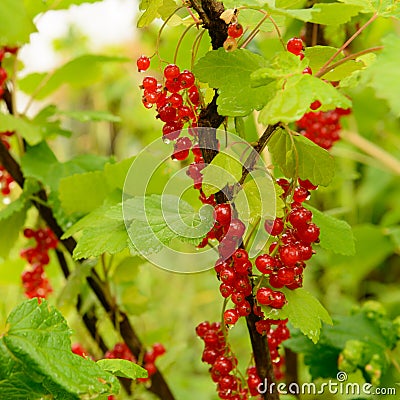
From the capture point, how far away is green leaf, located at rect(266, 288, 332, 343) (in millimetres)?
568

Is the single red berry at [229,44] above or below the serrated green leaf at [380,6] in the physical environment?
above

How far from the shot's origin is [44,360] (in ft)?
1.64

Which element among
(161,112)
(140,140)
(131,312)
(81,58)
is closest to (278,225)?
(161,112)

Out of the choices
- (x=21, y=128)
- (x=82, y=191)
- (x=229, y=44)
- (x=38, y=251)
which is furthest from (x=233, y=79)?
(x=38, y=251)

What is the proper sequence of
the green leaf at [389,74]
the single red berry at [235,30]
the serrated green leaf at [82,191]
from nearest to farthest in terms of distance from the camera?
the green leaf at [389,74]
the single red berry at [235,30]
the serrated green leaf at [82,191]

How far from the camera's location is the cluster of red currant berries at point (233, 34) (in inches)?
21.1

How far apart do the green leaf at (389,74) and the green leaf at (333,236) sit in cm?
28

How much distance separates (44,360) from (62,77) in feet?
2.41

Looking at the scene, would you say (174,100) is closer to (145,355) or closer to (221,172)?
(221,172)

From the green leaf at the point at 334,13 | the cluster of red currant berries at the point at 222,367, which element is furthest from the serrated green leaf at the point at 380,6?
the cluster of red currant berries at the point at 222,367

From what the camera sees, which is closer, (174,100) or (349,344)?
(174,100)

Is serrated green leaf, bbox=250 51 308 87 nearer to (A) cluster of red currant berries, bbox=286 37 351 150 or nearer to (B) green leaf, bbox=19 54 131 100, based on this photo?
(A) cluster of red currant berries, bbox=286 37 351 150

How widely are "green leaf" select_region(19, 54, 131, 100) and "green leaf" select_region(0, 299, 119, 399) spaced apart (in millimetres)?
639

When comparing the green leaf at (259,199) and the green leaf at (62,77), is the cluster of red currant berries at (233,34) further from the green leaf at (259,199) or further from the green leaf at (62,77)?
the green leaf at (62,77)
